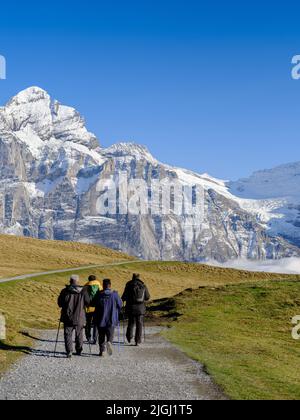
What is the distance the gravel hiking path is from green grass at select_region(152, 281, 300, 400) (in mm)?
789

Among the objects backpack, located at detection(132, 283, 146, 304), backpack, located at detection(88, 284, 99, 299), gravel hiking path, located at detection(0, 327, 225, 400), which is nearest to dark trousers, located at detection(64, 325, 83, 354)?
gravel hiking path, located at detection(0, 327, 225, 400)

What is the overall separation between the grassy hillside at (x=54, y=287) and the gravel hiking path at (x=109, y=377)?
61.0 inches

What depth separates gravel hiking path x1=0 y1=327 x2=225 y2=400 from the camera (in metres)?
16.2

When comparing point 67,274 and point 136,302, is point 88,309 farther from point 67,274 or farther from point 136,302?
point 67,274

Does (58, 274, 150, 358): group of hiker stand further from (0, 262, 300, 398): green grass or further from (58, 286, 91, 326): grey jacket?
(0, 262, 300, 398): green grass

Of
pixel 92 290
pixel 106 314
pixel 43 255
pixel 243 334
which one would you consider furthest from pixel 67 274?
pixel 106 314

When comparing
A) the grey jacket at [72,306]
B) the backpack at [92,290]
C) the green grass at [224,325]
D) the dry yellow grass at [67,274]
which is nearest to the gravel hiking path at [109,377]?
the green grass at [224,325]

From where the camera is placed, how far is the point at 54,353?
24281mm

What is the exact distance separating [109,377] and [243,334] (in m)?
16.5

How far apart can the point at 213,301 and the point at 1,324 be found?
1978cm

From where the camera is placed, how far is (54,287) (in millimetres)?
59750

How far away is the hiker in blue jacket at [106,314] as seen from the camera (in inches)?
949
